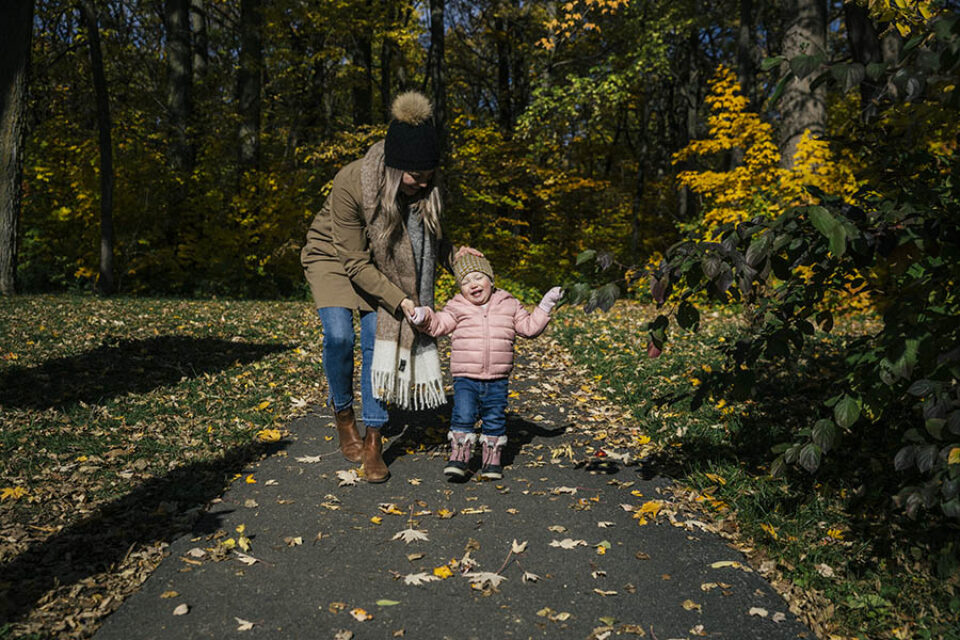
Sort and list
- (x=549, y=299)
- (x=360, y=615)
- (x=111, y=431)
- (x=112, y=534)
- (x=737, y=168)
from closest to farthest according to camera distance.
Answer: (x=360, y=615)
(x=112, y=534)
(x=549, y=299)
(x=111, y=431)
(x=737, y=168)

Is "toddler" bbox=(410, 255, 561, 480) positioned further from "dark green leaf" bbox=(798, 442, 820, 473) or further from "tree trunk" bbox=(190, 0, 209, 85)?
"tree trunk" bbox=(190, 0, 209, 85)

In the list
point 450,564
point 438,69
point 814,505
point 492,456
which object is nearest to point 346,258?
point 492,456

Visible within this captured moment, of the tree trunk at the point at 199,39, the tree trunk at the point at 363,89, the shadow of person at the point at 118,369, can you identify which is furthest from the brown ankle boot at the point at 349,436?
the tree trunk at the point at 199,39

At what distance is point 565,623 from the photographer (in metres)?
2.94

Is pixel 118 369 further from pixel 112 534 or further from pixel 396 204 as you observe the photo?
pixel 396 204

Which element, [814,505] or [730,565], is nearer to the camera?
[730,565]

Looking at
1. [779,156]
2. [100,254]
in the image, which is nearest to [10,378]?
[100,254]

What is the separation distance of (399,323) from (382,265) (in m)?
0.40

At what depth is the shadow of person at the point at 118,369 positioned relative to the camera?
5.80 metres

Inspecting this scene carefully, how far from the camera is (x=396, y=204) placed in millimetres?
4098

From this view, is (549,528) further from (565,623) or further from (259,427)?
(259,427)

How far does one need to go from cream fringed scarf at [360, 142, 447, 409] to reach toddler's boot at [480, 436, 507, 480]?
46 cm

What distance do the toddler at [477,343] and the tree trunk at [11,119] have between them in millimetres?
10407

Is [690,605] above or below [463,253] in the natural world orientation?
below
